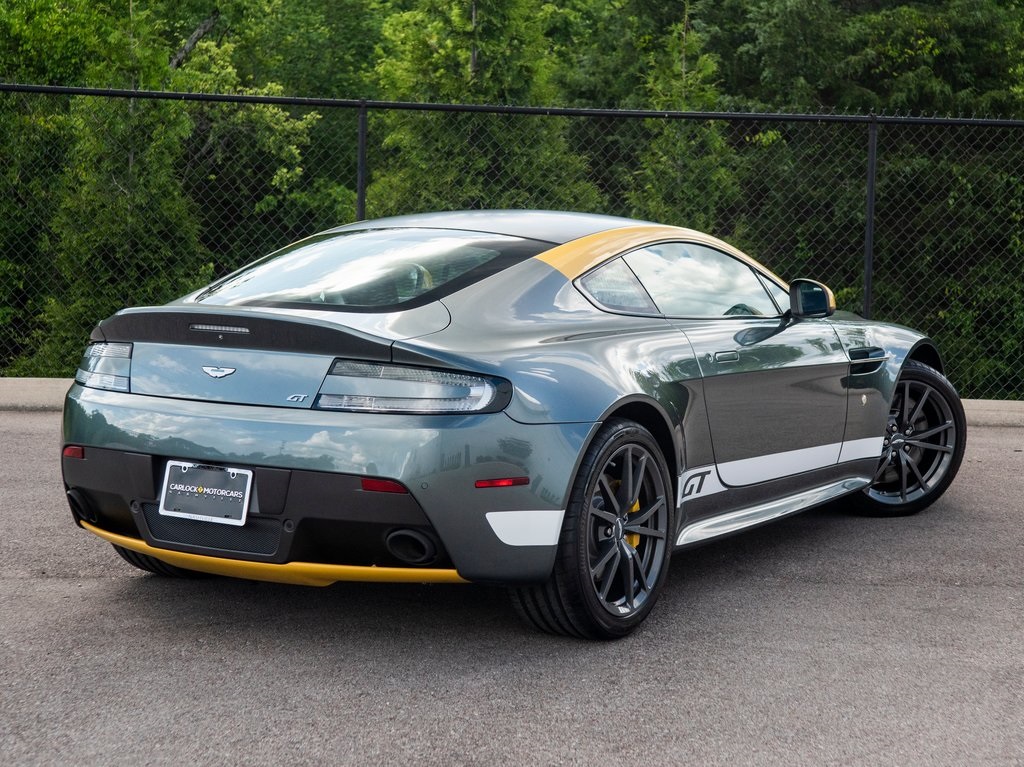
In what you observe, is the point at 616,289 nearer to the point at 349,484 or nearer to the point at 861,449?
the point at 349,484

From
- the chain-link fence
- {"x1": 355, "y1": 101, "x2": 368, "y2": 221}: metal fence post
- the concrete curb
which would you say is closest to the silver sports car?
{"x1": 355, "y1": 101, "x2": 368, "y2": 221}: metal fence post

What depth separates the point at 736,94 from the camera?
31109mm

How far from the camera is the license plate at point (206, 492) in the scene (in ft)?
12.4

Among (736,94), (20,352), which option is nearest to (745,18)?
(736,94)

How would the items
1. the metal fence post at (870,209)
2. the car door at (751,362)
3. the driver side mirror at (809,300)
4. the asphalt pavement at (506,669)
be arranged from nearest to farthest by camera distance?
the asphalt pavement at (506,669), the car door at (751,362), the driver side mirror at (809,300), the metal fence post at (870,209)

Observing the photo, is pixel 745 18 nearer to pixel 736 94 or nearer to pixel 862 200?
pixel 736 94

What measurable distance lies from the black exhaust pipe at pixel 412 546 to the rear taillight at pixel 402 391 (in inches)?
13.8

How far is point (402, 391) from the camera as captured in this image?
3.71m

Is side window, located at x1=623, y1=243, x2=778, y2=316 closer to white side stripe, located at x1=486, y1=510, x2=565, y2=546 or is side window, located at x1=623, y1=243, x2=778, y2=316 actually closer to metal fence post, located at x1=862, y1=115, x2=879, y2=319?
white side stripe, located at x1=486, y1=510, x2=565, y2=546

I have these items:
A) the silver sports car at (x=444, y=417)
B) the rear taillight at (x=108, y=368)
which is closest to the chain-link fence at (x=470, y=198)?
the silver sports car at (x=444, y=417)

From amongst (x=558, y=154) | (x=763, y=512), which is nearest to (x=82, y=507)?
(x=763, y=512)

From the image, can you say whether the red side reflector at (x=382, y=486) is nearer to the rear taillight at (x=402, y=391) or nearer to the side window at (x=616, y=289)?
the rear taillight at (x=402, y=391)

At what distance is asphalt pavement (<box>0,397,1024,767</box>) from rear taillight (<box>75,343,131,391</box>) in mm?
798

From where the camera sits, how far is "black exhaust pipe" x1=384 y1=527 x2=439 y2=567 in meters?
3.71
